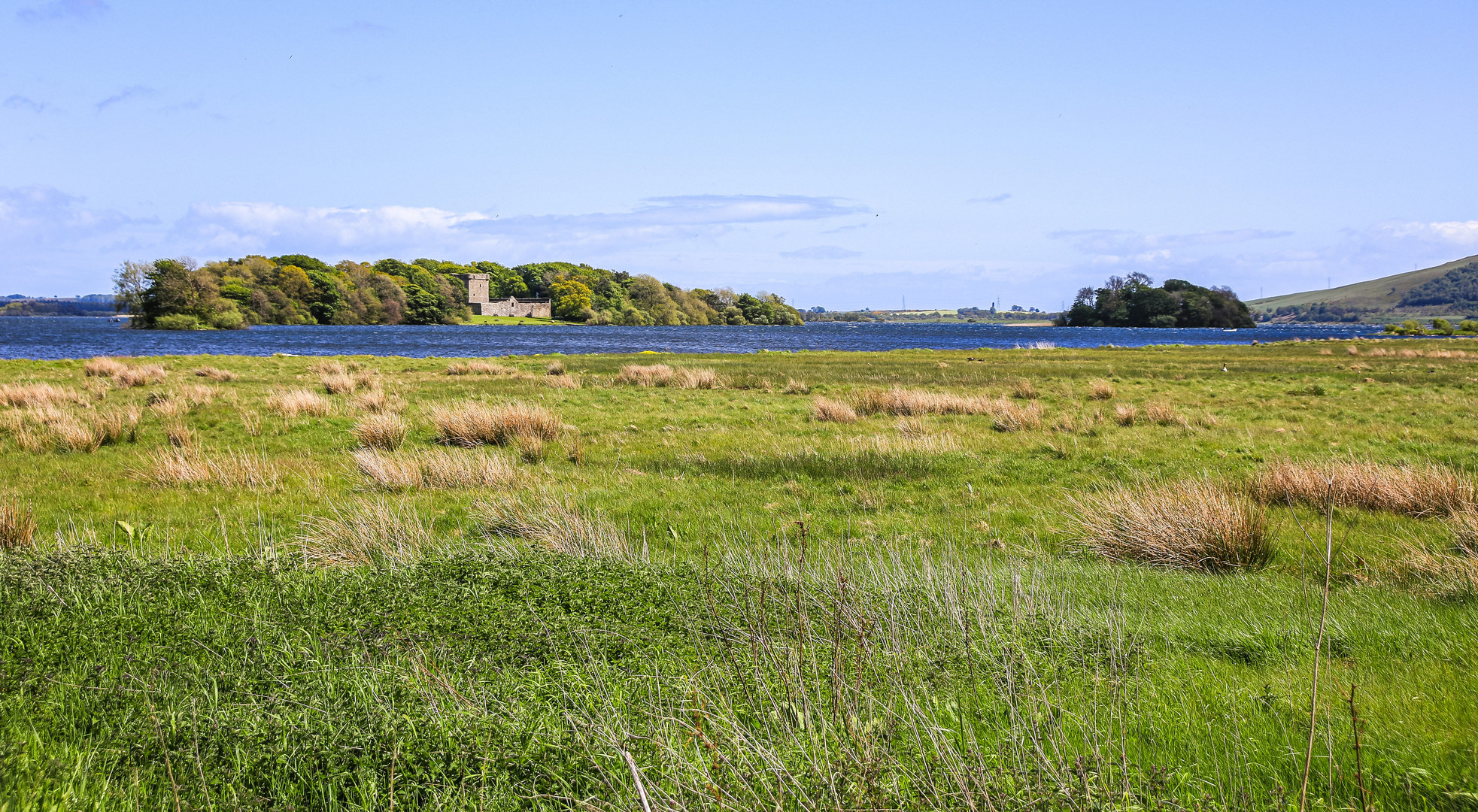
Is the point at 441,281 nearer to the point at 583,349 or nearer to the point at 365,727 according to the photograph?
the point at 583,349

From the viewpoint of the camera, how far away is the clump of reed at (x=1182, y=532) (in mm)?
7469

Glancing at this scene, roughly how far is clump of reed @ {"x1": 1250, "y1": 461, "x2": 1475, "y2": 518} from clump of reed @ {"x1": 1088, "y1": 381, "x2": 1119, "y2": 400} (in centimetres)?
1335

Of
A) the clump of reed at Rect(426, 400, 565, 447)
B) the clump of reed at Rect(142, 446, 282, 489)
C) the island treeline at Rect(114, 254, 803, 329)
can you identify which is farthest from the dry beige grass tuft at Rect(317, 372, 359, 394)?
the island treeline at Rect(114, 254, 803, 329)

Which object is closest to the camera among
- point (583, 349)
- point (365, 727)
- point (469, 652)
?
point (365, 727)

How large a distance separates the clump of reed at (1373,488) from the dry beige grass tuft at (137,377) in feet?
98.2

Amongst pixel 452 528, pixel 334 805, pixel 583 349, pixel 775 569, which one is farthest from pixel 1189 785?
pixel 583 349

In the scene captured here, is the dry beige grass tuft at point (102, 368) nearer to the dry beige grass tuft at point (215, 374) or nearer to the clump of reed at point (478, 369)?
the dry beige grass tuft at point (215, 374)

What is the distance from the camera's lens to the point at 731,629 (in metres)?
5.04

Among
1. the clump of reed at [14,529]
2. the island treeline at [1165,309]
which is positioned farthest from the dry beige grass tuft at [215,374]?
the island treeline at [1165,309]

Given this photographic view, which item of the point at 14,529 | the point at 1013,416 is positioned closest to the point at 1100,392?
the point at 1013,416

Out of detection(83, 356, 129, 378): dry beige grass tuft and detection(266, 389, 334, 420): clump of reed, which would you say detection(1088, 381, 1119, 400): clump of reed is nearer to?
detection(266, 389, 334, 420): clump of reed

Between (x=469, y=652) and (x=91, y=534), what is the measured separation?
5.08 m

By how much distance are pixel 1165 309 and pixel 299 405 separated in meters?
169

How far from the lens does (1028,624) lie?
5.03 meters
